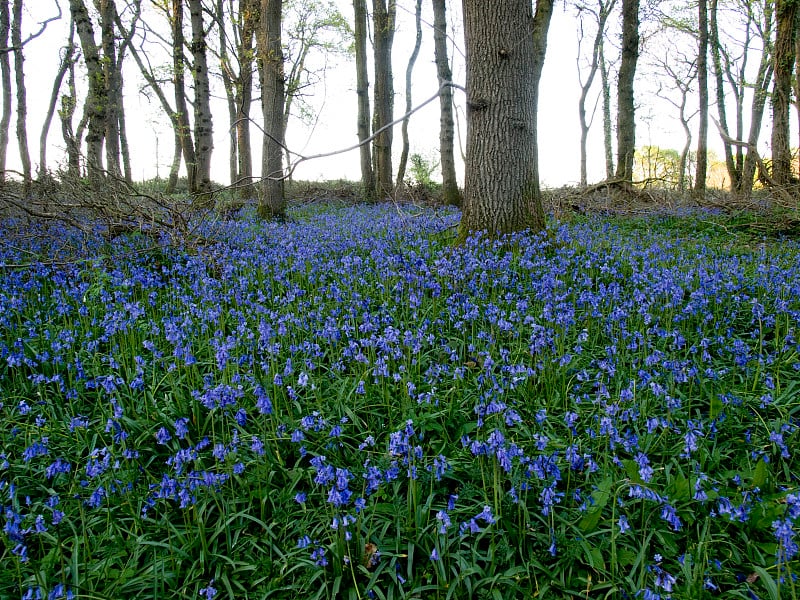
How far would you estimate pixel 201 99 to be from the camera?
10516 millimetres

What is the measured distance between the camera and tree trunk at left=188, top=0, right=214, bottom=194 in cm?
1021

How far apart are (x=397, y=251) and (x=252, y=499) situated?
4.24 meters

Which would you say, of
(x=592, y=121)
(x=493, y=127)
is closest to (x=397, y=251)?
(x=493, y=127)

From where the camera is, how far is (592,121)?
95.9 ft

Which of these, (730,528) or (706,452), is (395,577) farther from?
(706,452)

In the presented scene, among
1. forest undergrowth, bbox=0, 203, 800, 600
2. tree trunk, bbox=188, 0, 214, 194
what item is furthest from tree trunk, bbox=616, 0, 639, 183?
tree trunk, bbox=188, 0, 214, 194

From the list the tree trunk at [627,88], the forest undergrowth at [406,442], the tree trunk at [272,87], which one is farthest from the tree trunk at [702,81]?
the forest undergrowth at [406,442]

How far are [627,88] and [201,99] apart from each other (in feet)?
32.0

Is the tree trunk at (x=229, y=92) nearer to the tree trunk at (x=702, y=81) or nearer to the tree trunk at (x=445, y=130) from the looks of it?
the tree trunk at (x=445, y=130)

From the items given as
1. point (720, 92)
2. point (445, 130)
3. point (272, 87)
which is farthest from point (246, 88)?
point (720, 92)

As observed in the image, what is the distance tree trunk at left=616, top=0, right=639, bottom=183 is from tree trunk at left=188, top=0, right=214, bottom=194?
9.31 m

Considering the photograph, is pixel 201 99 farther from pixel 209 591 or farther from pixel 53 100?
pixel 53 100

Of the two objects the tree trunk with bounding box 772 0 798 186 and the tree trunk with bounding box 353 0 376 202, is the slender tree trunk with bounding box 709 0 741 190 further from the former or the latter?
the tree trunk with bounding box 353 0 376 202

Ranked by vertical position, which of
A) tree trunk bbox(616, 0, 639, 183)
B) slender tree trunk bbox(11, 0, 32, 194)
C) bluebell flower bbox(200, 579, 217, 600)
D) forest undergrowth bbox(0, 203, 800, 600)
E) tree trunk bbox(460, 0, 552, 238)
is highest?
slender tree trunk bbox(11, 0, 32, 194)
